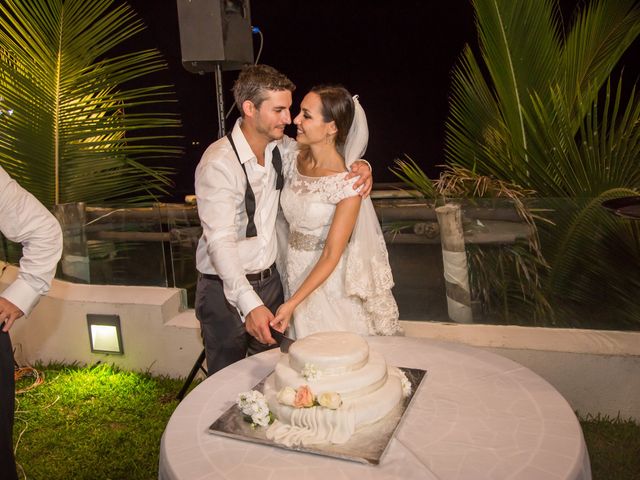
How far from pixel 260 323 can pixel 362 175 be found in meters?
0.64

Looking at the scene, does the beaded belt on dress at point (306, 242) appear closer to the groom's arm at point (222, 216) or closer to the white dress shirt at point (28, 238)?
the groom's arm at point (222, 216)

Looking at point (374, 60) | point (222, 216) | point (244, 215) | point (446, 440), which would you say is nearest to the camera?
point (446, 440)

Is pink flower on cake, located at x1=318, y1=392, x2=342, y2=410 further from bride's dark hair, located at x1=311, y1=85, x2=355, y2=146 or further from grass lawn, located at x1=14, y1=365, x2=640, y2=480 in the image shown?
grass lawn, located at x1=14, y1=365, x2=640, y2=480

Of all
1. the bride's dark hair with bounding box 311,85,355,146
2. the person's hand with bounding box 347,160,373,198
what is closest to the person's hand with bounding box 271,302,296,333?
the person's hand with bounding box 347,160,373,198

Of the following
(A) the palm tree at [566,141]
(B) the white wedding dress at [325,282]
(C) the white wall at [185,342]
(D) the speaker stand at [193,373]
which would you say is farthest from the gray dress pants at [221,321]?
(A) the palm tree at [566,141]

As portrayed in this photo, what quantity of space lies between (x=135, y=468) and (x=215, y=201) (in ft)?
3.92

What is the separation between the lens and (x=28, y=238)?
1867 millimetres

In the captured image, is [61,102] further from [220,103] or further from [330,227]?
Answer: [330,227]

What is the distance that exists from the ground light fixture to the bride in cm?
144

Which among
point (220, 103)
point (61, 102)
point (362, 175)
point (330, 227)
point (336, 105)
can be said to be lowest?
point (330, 227)

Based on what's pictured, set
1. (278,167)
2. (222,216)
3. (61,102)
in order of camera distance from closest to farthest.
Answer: (222,216) < (278,167) < (61,102)

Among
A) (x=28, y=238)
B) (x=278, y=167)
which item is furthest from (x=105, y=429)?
(x=278, y=167)

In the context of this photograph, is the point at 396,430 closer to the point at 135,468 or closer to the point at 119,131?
the point at 135,468

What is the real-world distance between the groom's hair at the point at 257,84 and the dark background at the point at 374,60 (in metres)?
7.31
